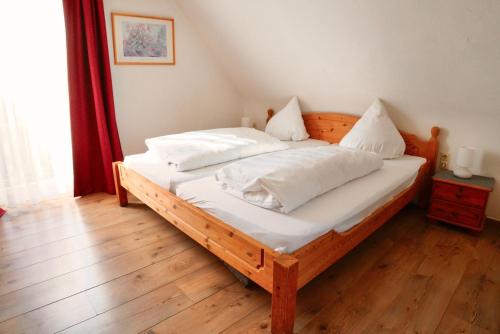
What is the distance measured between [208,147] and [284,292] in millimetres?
1528

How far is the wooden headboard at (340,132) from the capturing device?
9.84 feet

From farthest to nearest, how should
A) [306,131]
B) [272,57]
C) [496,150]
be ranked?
[306,131], [272,57], [496,150]

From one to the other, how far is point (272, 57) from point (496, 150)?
2.27 m

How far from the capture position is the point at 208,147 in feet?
9.03

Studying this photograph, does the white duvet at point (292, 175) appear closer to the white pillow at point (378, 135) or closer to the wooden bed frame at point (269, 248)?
the wooden bed frame at point (269, 248)

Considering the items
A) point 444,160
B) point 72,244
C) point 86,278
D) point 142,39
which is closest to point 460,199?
point 444,160

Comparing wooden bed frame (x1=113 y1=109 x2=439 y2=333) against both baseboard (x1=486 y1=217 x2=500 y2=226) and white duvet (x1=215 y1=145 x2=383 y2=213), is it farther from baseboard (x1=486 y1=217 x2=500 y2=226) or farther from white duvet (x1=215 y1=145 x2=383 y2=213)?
baseboard (x1=486 y1=217 x2=500 y2=226)

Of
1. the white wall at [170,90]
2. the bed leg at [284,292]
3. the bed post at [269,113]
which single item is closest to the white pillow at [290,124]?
the bed post at [269,113]

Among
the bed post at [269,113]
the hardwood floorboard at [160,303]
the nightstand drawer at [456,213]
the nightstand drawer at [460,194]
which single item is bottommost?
the hardwood floorboard at [160,303]

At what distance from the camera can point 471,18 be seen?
2.07 metres

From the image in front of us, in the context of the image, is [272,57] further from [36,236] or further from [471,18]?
[36,236]

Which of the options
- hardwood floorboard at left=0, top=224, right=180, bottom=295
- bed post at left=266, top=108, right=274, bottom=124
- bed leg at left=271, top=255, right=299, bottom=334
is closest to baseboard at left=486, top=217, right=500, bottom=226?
bed leg at left=271, top=255, right=299, bottom=334

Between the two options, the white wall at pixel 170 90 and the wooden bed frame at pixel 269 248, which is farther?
the white wall at pixel 170 90

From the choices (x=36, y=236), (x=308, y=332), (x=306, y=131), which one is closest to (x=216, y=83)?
(x=306, y=131)
